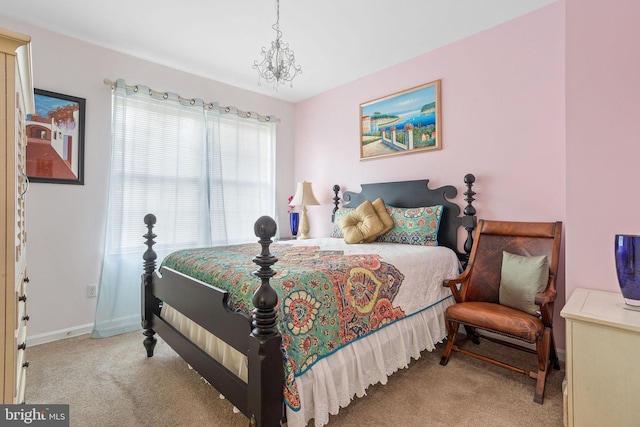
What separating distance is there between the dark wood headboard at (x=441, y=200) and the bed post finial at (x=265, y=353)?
2066 mm

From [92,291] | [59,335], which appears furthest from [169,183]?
[59,335]

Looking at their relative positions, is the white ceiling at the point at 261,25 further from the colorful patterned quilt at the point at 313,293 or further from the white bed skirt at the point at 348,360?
the white bed skirt at the point at 348,360

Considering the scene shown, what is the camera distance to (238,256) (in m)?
2.12

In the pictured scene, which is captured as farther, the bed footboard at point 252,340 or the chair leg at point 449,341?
the chair leg at point 449,341

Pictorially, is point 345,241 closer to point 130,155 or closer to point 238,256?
point 238,256

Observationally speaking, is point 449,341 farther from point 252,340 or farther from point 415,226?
point 252,340

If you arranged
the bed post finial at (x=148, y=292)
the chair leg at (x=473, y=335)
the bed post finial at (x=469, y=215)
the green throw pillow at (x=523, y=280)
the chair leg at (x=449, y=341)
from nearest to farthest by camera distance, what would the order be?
the green throw pillow at (x=523, y=280) < the chair leg at (x=449, y=341) < the bed post finial at (x=148, y=292) < the chair leg at (x=473, y=335) < the bed post finial at (x=469, y=215)

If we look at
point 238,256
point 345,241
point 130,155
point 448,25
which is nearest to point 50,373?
point 238,256

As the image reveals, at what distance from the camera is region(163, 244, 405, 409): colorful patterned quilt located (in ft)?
4.55

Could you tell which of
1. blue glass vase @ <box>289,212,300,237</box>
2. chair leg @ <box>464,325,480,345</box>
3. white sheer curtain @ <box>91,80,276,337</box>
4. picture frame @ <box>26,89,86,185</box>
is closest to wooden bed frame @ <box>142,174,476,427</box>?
chair leg @ <box>464,325,480,345</box>

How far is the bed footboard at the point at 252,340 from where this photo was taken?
4.12ft

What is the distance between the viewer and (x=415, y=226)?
2.89m

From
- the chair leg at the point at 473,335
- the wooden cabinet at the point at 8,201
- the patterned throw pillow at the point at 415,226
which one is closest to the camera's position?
the wooden cabinet at the point at 8,201

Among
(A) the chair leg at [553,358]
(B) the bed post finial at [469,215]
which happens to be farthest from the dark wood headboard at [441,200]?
(A) the chair leg at [553,358]
